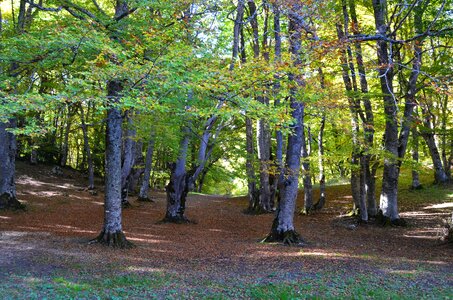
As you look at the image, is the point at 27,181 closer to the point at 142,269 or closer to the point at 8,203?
the point at 8,203

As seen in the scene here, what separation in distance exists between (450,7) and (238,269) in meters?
11.9

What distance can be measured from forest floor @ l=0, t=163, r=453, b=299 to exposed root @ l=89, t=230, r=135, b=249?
0.31m

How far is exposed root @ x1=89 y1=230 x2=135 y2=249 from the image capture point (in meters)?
9.48

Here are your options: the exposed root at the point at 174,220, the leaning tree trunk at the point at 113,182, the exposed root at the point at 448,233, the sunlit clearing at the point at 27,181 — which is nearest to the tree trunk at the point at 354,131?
the exposed root at the point at 448,233

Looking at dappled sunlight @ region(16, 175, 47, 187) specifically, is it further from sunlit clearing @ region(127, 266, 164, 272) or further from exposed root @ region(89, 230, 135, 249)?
sunlit clearing @ region(127, 266, 164, 272)

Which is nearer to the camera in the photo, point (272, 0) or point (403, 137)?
point (272, 0)

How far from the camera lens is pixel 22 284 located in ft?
19.9

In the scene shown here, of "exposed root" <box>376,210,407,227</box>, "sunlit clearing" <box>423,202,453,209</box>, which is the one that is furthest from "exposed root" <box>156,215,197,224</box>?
"sunlit clearing" <box>423,202,453,209</box>

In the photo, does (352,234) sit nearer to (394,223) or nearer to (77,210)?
(394,223)

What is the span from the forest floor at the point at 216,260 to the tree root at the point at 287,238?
324mm

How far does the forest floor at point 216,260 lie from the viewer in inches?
243

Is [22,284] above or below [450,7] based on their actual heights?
below

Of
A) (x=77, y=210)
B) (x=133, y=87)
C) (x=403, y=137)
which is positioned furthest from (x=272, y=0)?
(x=77, y=210)

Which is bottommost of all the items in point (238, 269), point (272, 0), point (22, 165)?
point (238, 269)
